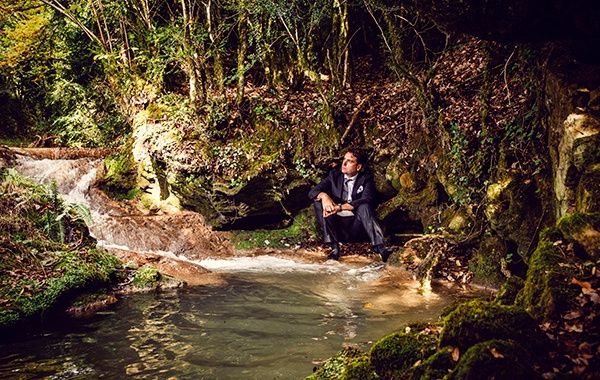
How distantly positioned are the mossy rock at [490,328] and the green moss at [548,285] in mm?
360

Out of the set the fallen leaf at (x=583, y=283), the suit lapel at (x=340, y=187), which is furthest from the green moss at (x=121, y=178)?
the fallen leaf at (x=583, y=283)

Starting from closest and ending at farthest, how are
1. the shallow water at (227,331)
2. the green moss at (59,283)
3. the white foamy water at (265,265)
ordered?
the shallow water at (227,331) → the green moss at (59,283) → the white foamy water at (265,265)

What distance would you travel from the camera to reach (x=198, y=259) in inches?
355

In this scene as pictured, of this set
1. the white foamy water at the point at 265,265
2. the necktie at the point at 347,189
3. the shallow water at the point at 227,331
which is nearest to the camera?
the shallow water at the point at 227,331

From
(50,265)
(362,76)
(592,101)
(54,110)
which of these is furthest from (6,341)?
Result: (54,110)

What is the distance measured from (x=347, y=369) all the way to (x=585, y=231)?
6.70ft

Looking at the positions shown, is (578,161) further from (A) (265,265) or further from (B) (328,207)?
(A) (265,265)

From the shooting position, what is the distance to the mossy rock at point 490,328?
89.0 inches

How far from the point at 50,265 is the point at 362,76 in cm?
1026

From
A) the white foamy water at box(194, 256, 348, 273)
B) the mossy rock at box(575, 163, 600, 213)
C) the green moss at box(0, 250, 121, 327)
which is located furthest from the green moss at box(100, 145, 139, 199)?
the mossy rock at box(575, 163, 600, 213)

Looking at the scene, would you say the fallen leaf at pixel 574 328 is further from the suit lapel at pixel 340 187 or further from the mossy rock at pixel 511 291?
the suit lapel at pixel 340 187

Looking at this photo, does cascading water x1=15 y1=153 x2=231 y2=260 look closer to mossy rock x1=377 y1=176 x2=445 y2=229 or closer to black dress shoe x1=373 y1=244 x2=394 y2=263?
black dress shoe x1=373 y1=244 x2=394 y2=263

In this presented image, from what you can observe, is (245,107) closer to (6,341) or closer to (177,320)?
(177,320)

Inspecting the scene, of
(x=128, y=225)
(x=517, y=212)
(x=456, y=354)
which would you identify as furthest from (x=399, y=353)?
(x=128, y=225)
